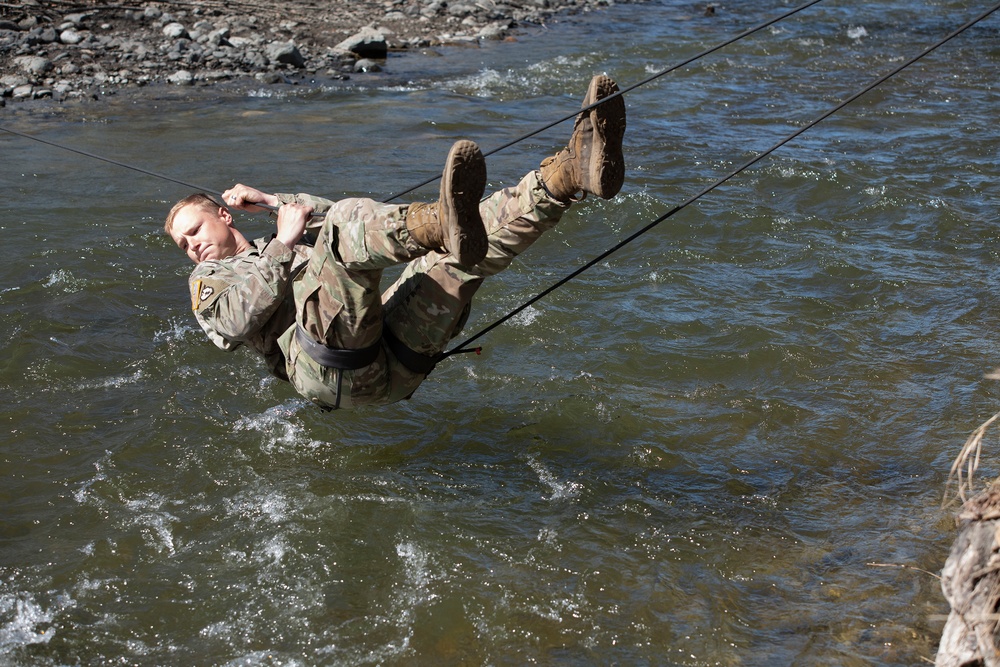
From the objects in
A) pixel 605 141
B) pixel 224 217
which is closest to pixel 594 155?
pixel 605 141

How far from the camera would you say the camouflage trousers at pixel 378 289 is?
458 cm

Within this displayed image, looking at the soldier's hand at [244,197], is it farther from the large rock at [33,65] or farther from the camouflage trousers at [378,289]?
the large rock at [33,65]

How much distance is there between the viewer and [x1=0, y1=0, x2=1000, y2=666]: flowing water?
15.4 ft

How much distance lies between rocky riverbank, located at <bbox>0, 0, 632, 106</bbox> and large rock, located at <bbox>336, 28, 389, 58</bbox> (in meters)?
0.02

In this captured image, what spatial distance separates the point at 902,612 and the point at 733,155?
7931 millimetres

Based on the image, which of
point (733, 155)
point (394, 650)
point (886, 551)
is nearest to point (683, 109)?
point (733, 155)

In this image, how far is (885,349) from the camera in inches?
286

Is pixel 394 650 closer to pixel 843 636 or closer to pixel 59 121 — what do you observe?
pixel 843 636

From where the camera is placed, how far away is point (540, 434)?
6344mm

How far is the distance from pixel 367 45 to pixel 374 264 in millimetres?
12031

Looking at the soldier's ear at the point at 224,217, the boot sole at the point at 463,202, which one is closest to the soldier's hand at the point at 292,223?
the soldier's ear at the point at 224,217

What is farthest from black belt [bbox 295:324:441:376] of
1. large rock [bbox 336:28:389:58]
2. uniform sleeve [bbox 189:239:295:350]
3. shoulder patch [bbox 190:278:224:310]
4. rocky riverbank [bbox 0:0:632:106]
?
large rock [bbox 336:28:389:58]

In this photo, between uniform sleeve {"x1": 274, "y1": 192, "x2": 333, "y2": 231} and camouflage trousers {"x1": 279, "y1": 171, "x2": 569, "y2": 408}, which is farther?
uniform sleeve {"x1": 274, "y1": 192, "x2": 333, "y2": 231}

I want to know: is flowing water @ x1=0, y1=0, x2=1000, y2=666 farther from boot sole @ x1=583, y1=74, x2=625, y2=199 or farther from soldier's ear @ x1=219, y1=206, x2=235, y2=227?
boot sole @ x1=583, y1=74, x2=625, y2=199
